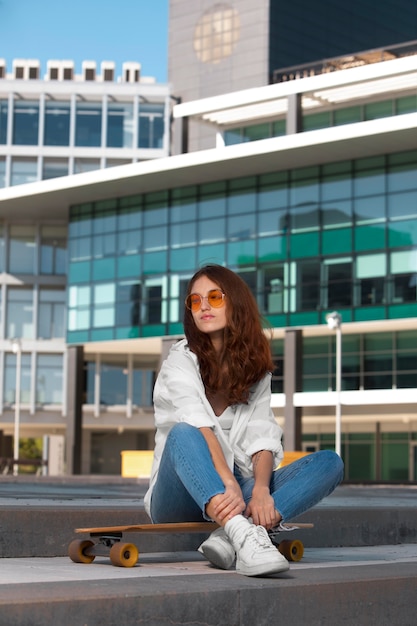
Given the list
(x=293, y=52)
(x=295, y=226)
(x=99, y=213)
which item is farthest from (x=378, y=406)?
(x=293, y=52)

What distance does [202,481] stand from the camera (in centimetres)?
504

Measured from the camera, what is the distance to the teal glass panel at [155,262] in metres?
46.1

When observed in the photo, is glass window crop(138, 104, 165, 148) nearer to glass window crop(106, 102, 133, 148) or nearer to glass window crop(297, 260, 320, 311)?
glass window crop(106, 102, 133, 148)

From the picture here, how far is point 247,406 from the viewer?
564cm

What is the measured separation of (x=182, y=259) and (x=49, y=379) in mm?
19414

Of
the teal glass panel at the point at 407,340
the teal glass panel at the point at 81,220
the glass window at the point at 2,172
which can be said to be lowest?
the teal glass panel at the point at 407,340

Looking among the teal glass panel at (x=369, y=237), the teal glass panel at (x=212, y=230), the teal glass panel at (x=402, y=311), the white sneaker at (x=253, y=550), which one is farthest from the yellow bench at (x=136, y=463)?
the white sneaker at (x=253, y=550)

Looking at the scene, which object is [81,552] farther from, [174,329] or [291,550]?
[174,329]

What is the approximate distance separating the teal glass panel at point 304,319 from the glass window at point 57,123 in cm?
3236

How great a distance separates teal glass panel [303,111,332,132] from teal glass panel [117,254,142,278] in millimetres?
8255

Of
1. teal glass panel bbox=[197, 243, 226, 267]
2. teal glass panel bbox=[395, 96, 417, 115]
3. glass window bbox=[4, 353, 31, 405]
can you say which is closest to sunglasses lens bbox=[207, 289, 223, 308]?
teal glass panel bbox=[197, 243, 226, 267]

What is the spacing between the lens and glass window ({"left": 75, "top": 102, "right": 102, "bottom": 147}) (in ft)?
233

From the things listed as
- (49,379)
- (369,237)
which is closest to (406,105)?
(369,237)

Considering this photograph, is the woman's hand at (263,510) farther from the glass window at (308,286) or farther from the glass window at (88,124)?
the glass window at (88,124)
